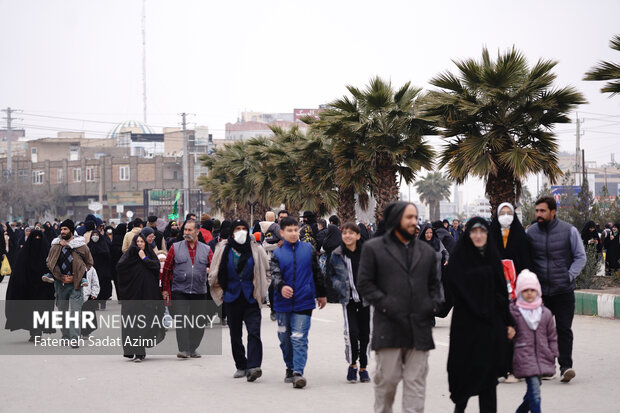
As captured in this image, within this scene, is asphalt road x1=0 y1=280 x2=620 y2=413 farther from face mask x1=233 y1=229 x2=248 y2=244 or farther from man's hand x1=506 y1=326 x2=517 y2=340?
face mask x1=233 y1=229 x2=248 y2=244

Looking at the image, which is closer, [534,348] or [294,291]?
[534,348]

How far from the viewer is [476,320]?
6613 millimetres

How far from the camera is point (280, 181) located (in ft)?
106

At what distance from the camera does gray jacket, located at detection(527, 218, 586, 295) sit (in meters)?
9.00

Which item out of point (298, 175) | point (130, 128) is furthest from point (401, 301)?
point (130, 128)

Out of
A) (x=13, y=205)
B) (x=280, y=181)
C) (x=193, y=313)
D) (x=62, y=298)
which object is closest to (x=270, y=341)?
(x=193, y=313)

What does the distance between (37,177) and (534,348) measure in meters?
116

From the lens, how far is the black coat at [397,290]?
6234 mm

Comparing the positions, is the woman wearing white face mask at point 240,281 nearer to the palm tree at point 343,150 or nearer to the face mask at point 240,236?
the face mask at point 240,236


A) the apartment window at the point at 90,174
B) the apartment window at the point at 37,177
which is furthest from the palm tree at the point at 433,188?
the apartment window at the point at 37,177

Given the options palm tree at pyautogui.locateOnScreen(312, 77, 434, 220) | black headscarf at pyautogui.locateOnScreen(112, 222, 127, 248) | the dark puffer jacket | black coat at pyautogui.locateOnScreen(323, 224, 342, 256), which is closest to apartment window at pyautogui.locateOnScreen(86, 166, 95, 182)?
palm tree at pyautogui.locateOnScreen(312, 77, 434, 220)

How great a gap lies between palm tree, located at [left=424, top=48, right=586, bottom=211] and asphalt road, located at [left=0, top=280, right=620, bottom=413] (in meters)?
6.66

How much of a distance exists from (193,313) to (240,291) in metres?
1.84

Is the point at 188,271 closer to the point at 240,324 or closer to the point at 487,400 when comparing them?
the point at 240,324
